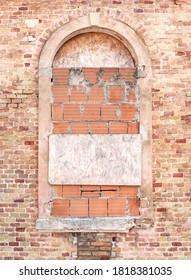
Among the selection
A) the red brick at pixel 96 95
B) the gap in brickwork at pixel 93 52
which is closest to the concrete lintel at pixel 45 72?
the gap in brickwork at pixel 93 52

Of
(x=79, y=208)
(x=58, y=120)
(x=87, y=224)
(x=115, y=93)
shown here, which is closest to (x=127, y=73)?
(x=115, y=93)

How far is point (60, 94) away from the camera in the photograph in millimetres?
6957

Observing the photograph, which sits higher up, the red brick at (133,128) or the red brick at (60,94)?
the red brick at (60,94)

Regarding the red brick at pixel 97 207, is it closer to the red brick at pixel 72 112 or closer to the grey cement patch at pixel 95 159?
the grey cement patch at pixel 95 159

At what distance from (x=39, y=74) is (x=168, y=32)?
2076mm

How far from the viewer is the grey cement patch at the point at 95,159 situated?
22.4 feet

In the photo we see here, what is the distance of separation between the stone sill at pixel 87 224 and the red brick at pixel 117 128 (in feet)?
4.29

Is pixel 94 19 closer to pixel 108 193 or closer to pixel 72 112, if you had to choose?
pixel 72 112

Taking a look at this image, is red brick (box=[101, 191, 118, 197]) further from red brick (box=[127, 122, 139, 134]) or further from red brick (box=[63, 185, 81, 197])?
red brick (box=[127, 122, 139, 134])

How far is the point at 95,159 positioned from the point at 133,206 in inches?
36.0

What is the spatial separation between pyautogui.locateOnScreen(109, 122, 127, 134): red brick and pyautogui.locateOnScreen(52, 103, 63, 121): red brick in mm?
779

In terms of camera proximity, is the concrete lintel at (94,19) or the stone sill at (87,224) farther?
the concrete lintel at (94,19)

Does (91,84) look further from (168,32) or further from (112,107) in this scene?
(168,32)

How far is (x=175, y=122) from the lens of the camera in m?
6.88
